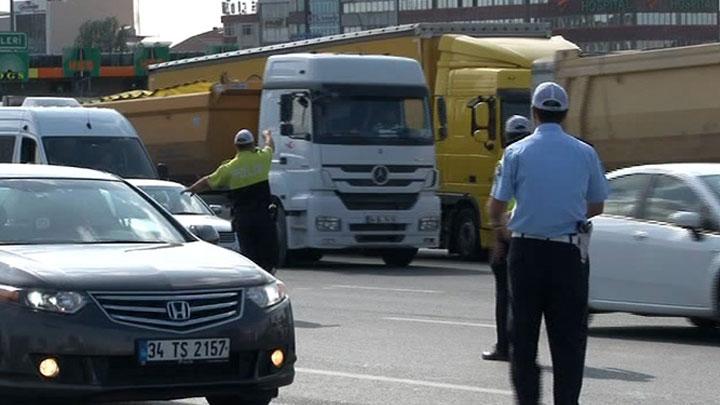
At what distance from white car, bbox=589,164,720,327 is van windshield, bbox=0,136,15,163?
10.2 meters

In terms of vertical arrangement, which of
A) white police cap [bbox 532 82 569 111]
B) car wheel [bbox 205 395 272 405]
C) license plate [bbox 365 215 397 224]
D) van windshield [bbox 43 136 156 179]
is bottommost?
license plate [bbox 365 215 397 224]

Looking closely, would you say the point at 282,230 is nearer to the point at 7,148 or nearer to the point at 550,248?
the point at 7,148

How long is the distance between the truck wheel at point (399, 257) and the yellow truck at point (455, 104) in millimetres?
881

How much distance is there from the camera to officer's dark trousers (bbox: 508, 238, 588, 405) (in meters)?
9.06

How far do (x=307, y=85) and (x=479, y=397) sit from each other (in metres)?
14.4

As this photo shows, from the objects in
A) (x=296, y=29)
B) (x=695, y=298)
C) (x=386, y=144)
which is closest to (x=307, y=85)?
(x=386, y=144)

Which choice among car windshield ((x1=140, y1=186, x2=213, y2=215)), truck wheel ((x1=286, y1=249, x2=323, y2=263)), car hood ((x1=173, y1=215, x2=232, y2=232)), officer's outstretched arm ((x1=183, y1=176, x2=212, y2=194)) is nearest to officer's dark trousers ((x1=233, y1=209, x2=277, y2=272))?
officer's outstretched arm ((x1=183, y1=176, x2=212, y2=194))

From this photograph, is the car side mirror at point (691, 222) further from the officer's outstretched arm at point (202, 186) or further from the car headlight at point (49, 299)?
the car headlight at point (49, 299)

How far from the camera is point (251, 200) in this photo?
16.8 m

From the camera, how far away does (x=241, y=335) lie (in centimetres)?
968

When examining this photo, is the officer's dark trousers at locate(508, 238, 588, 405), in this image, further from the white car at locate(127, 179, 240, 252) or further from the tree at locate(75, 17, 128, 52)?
the tree at locate(75, 17, 128, 52)

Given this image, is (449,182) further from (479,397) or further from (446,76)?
(479,397)

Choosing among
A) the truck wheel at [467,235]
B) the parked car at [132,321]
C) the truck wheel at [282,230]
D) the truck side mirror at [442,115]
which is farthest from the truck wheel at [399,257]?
the parked car at [132,321]

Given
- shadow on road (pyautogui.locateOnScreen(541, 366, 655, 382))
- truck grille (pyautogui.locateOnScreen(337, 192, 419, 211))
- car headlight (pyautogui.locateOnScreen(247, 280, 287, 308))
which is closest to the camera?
car headlight (pyautogui.locateOnScreen(247, 280, 287, 308))
